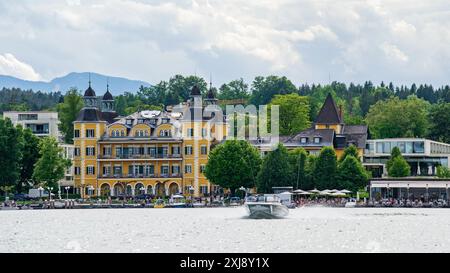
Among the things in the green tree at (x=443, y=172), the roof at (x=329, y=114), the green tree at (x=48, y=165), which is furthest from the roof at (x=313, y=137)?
the green tree at (x=48, y=165)

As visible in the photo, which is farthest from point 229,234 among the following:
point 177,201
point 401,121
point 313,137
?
point 401,121

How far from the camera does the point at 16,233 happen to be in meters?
72.7

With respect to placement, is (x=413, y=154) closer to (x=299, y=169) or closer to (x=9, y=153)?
(x=299, y=169)

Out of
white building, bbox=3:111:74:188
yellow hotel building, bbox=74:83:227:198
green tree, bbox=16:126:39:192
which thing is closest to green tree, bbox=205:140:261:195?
yellow hotel building, bbox=74:83:227:198

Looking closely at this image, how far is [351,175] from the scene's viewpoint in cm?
12750

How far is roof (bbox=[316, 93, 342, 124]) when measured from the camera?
6166 inches

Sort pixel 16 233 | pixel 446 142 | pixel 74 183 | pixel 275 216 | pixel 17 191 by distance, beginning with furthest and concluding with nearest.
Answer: pixel 446 142, pixel 74 183, pixel 17 191, pixel 275 216, pixel 16 233

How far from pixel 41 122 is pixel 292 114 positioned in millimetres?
41725

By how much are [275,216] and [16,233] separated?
24.5 meters

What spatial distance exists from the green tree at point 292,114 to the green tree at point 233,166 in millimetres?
37530

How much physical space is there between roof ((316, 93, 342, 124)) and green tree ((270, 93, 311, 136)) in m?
9.49

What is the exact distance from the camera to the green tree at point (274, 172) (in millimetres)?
125125

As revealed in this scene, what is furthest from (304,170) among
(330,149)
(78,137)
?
(78,137)
